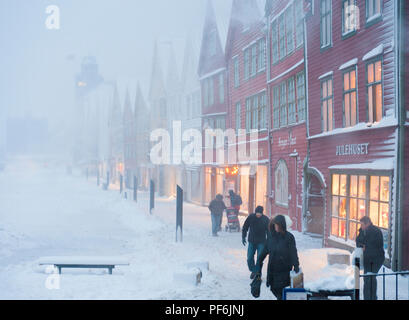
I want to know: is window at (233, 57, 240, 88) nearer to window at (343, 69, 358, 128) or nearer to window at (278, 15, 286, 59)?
window at (278, 15, 286, 59)

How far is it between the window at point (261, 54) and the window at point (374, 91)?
11.8 metres

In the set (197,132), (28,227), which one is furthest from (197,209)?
(28,227)

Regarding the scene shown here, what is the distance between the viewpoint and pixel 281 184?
22938 millimetres

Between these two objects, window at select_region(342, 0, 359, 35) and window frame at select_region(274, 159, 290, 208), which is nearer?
window at select_region(342, 0, 359, 35)

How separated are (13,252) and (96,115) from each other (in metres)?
59.2

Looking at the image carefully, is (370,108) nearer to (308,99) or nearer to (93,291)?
(308,99)

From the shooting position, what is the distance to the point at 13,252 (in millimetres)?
16203

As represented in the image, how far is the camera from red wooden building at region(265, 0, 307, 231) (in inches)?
793

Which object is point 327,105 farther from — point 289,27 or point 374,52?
point 289,27

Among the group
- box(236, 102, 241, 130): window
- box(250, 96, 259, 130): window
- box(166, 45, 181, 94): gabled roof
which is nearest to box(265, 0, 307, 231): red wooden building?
box(250, 96, 259, 130): window

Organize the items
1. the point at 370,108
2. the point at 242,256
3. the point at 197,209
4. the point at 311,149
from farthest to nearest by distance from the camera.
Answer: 1. the point at 197,209
2. the point at 311,149
3. the point at 242,256
4. the point at 370,108

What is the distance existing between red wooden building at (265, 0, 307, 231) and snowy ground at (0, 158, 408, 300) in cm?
264

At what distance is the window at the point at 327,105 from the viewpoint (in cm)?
1670

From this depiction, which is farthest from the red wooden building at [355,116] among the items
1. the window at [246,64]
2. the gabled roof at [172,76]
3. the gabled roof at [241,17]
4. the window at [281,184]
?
the gabled roof at [172,76]
